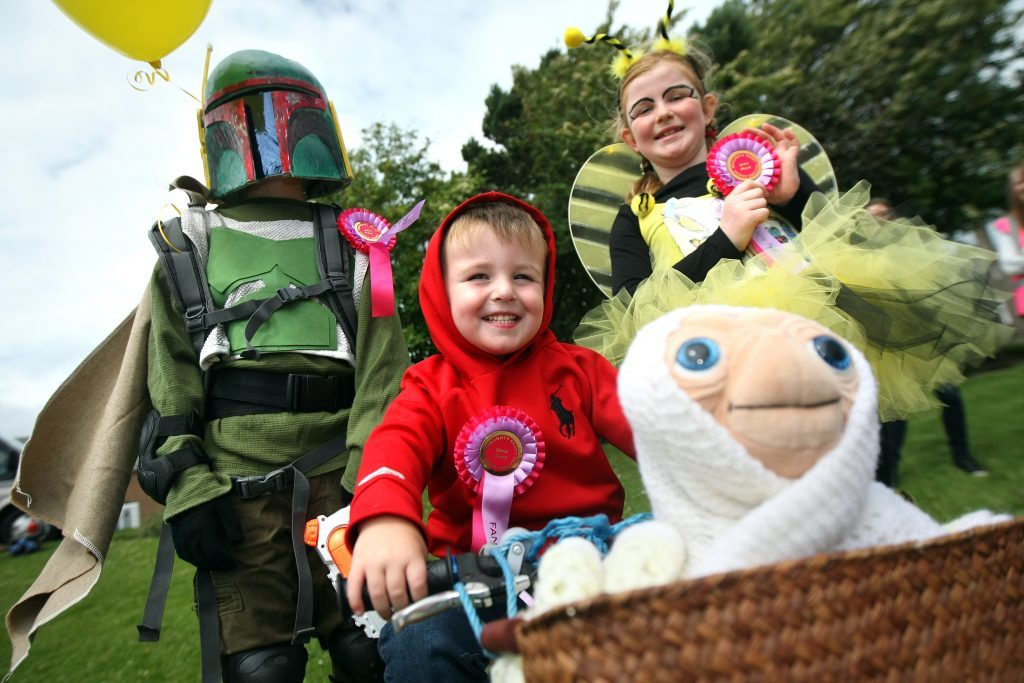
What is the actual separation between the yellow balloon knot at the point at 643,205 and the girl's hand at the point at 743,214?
36cm

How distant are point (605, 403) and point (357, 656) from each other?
1223mm

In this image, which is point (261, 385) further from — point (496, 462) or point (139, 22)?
point (139, 22)

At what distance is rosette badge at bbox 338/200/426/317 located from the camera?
7.58 ft

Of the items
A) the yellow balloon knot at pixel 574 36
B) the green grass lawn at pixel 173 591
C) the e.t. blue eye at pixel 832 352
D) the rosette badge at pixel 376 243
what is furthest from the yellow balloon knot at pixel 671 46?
the green grass lawn at pixel 173 591

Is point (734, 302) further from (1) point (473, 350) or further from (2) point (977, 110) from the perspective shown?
(2) point (977, 110)

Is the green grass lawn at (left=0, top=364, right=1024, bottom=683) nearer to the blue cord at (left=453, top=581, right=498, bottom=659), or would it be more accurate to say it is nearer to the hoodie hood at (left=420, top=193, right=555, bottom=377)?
the hoodie hood at (left=420, top=193, right=555, bottom=377)

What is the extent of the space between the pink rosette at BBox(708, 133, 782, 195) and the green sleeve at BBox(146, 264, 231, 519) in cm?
172

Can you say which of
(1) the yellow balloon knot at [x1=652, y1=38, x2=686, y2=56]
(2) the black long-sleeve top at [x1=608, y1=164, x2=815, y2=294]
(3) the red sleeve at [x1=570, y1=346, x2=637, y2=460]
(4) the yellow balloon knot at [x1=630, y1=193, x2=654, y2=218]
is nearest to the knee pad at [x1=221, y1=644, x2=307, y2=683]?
(3) the red sleeve at [x1=570, y1=346, x2=637, y2=460]

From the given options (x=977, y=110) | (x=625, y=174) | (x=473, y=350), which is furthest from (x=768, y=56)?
(x=473, y=350)

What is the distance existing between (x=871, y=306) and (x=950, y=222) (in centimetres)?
1347

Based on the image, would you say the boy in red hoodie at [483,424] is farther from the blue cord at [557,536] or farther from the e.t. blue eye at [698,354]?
the e.t. blue eye at [698,354]

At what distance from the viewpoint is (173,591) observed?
575 cm

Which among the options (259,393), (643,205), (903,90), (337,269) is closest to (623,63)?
(643,205)

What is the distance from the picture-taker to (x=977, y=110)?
11.3m
